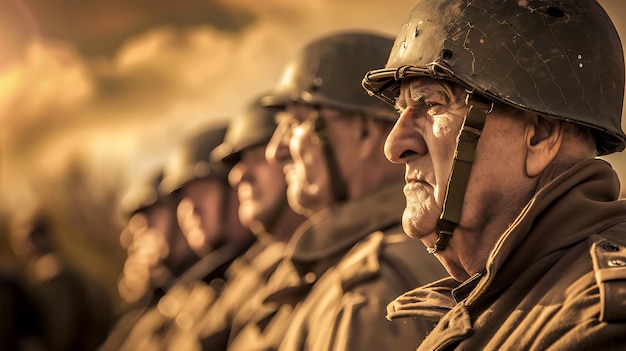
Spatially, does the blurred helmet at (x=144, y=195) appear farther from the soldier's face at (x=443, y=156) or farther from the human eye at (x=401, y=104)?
the soldier's face at (x=443, y=156)

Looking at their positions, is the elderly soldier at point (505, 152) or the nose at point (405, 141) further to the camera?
the nose at point (405, 141)

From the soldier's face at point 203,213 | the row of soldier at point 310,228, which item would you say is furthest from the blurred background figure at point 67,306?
the row of soldier at point 310,228

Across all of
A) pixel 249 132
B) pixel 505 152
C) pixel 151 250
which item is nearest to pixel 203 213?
pixel 249 132

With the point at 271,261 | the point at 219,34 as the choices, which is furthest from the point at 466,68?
the point at 219,34

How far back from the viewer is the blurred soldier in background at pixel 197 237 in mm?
8461

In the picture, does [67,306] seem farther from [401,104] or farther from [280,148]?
[401,104]

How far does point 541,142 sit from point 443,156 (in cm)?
26

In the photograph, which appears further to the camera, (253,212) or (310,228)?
(253,212)

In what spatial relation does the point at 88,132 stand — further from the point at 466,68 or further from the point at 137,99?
the point at 466,68

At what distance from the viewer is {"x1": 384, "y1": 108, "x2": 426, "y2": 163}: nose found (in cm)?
320

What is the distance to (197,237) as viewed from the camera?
885cm

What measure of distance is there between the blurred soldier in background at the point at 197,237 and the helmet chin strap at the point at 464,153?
4.90 meters

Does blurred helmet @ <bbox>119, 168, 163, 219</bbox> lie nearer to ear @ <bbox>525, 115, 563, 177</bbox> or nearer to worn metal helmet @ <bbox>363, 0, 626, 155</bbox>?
worn metal helmet @ <bbox>363, 0, 626, 155</bbox>

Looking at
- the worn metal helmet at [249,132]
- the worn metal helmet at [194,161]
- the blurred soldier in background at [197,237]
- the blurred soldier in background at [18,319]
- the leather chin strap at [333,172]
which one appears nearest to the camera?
the leather chin strap at [333,172]
